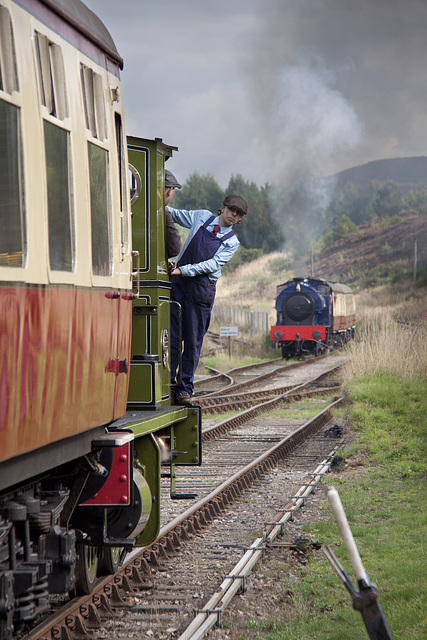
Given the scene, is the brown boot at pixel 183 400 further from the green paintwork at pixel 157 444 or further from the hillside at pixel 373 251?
the hillside at pixel 373 251

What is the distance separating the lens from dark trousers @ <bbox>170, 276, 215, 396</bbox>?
21.4 feet

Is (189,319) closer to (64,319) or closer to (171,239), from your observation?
(171,239)

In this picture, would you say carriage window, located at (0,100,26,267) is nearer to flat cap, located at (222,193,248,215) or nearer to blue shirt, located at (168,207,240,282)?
blue shirt, located at (168,207,240,282)

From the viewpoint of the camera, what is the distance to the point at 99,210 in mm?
4258

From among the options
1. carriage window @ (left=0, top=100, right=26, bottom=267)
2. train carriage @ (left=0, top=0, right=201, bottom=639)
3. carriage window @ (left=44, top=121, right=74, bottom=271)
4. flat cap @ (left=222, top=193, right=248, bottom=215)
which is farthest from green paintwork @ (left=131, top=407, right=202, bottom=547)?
carriage window @ (left=0, top=100, right=26, bottom=267)

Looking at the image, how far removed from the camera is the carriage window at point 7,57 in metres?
3.07

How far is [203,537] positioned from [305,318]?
25.2 meters

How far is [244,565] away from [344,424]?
26.9ft

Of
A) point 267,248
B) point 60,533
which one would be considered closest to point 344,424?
point 60,533

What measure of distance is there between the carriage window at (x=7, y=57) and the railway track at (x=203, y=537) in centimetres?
293

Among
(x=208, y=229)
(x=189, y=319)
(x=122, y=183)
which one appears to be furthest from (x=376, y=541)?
(x=122, y=183)

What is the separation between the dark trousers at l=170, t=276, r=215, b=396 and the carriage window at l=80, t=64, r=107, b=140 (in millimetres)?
2327

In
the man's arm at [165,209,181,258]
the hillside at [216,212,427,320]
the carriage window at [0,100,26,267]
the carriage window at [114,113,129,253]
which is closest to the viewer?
the carriage window at [0,100,26,267]

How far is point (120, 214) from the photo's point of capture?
467 centimetres
